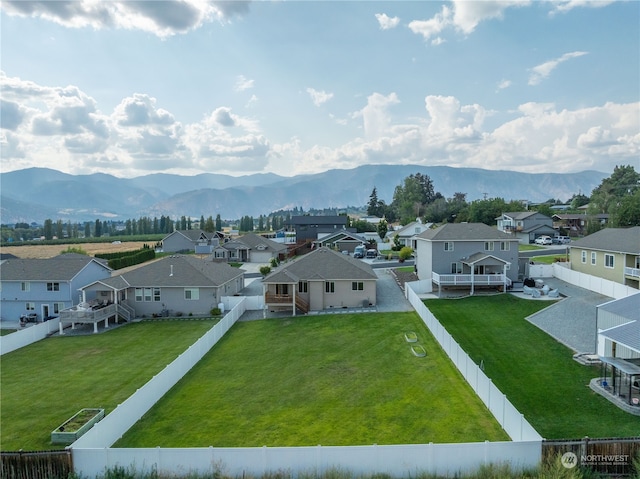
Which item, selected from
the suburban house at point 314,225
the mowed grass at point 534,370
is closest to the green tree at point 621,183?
the suburban house at point 314,225

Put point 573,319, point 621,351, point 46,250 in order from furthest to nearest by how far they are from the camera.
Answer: point 46,250 → point 573,319 → point 621,351

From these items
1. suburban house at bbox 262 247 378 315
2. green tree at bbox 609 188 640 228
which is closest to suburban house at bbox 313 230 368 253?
suburban house at bbox 262 247 378 315

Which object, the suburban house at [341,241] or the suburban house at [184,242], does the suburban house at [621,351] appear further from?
the suburban house at [184,242]

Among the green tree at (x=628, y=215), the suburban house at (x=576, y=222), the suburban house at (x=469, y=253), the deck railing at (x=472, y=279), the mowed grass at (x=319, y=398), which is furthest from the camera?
the suburban house at (x=576, y=222)

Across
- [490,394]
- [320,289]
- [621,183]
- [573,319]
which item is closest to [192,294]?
[320,289]

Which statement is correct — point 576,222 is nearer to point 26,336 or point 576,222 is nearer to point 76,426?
point 26,336

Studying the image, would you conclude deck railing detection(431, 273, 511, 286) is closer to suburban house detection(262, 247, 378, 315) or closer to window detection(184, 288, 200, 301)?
suburban house detection(262, 247, 378, 315)
